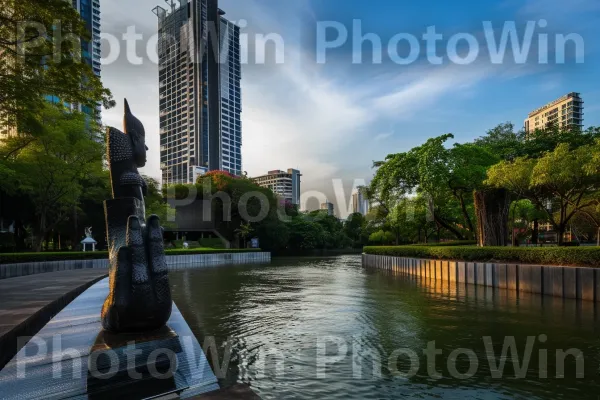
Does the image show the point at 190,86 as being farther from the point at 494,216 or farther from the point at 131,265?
the point at 131,265

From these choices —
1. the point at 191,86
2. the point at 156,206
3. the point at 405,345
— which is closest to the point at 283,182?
the point at 191,86

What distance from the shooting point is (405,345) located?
654 centimetres

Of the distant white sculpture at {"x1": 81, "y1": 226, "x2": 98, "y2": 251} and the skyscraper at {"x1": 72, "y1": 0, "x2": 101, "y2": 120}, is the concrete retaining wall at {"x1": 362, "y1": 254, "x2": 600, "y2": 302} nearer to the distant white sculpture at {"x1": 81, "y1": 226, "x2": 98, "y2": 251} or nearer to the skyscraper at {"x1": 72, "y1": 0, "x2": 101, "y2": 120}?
the distant white sculpture at {"x1": 81, "y1": 226, "x2": 98, "y2": 251}

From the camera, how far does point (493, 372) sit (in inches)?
207

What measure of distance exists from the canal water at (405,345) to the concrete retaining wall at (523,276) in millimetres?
772

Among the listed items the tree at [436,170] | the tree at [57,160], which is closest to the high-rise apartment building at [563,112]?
the tree at [436,170]

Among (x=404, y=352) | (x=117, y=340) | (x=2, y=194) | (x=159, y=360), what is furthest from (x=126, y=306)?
(x=2, y=194)

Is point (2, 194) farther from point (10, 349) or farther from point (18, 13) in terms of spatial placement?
point (10, 349)

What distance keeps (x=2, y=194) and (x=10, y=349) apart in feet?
96.0

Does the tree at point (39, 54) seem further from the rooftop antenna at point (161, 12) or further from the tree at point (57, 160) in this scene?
the rooftop antenna at point (161, 12)

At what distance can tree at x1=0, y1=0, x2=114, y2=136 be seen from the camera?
10500 mm

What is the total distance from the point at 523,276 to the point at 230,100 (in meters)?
93.9

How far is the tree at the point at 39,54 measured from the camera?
10500mm

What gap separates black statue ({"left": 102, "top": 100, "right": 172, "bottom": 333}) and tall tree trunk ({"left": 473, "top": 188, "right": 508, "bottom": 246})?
1627cm
